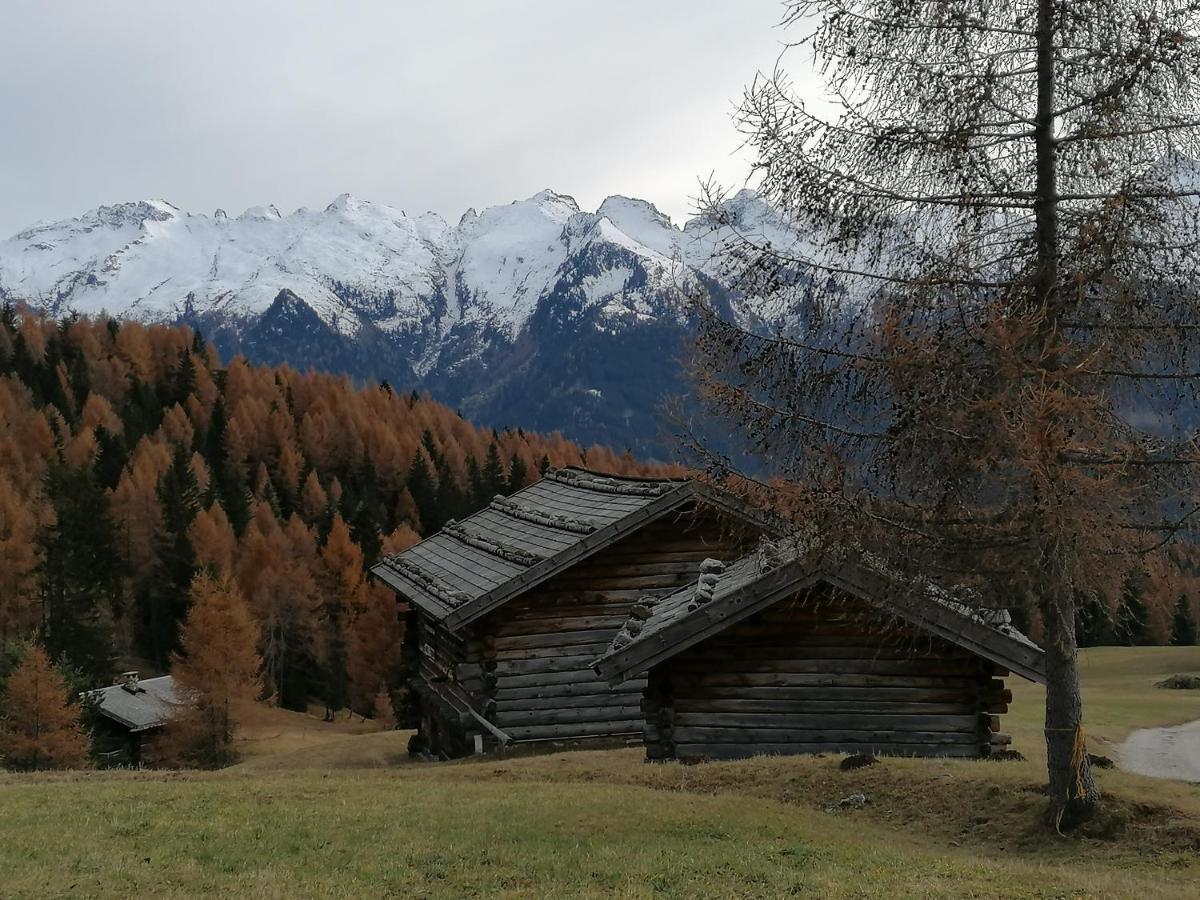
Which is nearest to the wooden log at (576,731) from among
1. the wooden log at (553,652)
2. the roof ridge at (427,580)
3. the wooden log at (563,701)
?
the wooden log at (563,701)

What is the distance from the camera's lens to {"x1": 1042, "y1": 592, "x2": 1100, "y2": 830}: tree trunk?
1019 cm

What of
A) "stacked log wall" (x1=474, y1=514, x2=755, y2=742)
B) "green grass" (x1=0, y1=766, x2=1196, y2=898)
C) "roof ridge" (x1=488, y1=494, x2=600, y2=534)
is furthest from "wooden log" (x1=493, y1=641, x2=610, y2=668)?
"green grass" (x1=0, y1=766, x2=1196, y2=898)

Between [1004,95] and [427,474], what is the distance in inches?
4005

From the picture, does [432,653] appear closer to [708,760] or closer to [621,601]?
[621,601]

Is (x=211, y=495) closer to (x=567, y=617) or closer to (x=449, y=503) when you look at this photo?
(x=449, y=503)

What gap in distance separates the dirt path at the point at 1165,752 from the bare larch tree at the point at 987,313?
16.3 metres

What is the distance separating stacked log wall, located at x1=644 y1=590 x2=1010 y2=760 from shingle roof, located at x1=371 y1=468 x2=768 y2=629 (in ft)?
6.99

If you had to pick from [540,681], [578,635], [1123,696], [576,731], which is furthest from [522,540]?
[1123,696]

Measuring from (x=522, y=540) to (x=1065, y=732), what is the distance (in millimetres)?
14348

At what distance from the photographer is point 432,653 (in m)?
25.7

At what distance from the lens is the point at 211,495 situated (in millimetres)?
93875

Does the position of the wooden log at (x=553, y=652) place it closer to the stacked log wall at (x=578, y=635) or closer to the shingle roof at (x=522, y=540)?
the stacked log wall at (x=578, y=635)

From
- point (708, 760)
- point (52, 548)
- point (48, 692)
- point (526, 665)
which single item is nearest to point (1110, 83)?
point (708, 760)

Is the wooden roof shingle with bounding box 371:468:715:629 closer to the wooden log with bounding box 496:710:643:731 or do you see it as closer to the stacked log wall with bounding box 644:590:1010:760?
the wooden log with bounding box 496:710:643:731
